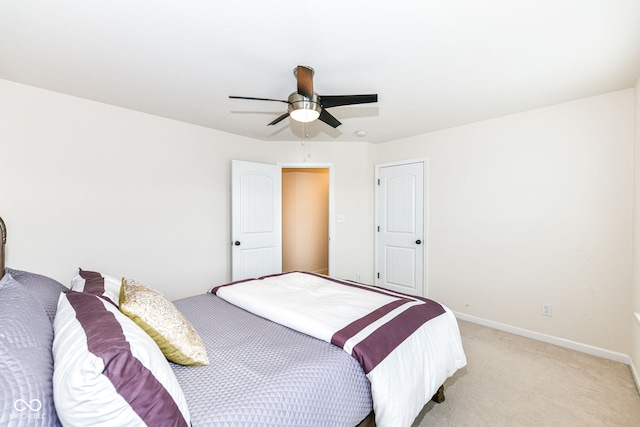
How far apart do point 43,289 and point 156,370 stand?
41.9 inches

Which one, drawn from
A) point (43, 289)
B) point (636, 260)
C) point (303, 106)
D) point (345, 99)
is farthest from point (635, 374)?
point (43, 289)

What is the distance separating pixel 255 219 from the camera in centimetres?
391

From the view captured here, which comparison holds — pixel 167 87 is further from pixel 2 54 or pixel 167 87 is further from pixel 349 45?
pixel 349 45

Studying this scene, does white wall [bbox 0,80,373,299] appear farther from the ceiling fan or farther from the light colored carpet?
the light colored carpet

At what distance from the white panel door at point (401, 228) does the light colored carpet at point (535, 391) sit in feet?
4.36

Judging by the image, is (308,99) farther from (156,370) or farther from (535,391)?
(535,391)

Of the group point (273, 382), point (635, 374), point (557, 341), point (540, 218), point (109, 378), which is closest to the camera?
point (109, 378)

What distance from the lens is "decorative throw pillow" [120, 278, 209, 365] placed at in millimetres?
1200

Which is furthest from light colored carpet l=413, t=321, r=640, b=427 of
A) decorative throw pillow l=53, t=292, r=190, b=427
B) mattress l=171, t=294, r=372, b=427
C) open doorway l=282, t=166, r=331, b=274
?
open doorway l=282, t=166, r=331, b=274

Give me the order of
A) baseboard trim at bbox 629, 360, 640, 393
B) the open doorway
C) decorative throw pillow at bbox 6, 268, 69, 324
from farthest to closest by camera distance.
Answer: the open doorway
baseboard trim at bbox 629, 360, 640, 393
decorative throw pillow at bbox 6, 268, 69, 324

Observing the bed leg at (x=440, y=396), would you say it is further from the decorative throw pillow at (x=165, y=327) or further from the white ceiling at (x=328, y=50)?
the white ceiling at (x=328, y=50)

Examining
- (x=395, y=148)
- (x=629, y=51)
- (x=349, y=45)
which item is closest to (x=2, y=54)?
(x=349, y=45)

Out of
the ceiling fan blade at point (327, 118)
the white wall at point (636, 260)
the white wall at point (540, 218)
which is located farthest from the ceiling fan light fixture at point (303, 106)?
the white wall at point (636, 260)

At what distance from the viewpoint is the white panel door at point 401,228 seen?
12.8ft
